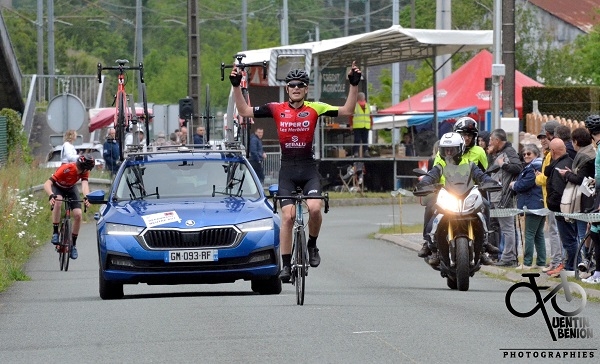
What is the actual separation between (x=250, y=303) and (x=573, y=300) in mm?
3242

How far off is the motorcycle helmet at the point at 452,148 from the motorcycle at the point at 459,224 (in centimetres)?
23

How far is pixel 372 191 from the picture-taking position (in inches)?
1759

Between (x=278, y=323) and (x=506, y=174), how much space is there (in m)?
8.94

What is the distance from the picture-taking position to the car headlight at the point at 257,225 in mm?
15883

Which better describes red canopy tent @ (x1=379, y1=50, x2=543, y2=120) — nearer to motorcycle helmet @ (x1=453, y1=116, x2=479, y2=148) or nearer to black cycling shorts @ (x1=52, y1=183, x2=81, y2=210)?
black cycling shorts @ (x1=52, y1=183, x2=81, y2=210)

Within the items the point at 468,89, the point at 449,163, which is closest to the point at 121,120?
the point at 449,163

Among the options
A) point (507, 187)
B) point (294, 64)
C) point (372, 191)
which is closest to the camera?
point (507, 187)

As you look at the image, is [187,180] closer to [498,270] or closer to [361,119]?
[498,270]

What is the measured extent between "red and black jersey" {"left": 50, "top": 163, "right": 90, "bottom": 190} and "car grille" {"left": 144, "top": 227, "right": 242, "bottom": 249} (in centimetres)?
727

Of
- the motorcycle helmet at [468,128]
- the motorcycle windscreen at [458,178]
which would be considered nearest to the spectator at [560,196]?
the motorcycle helmet at [468,128]

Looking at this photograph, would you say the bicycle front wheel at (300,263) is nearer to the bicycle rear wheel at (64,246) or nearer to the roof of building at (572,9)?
the bicycle rear wheel at (64,246)

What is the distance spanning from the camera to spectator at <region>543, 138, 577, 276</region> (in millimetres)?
18844

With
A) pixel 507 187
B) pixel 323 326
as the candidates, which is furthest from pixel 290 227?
pixel 507 187

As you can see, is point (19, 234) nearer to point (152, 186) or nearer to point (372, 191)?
point (152, 186)
